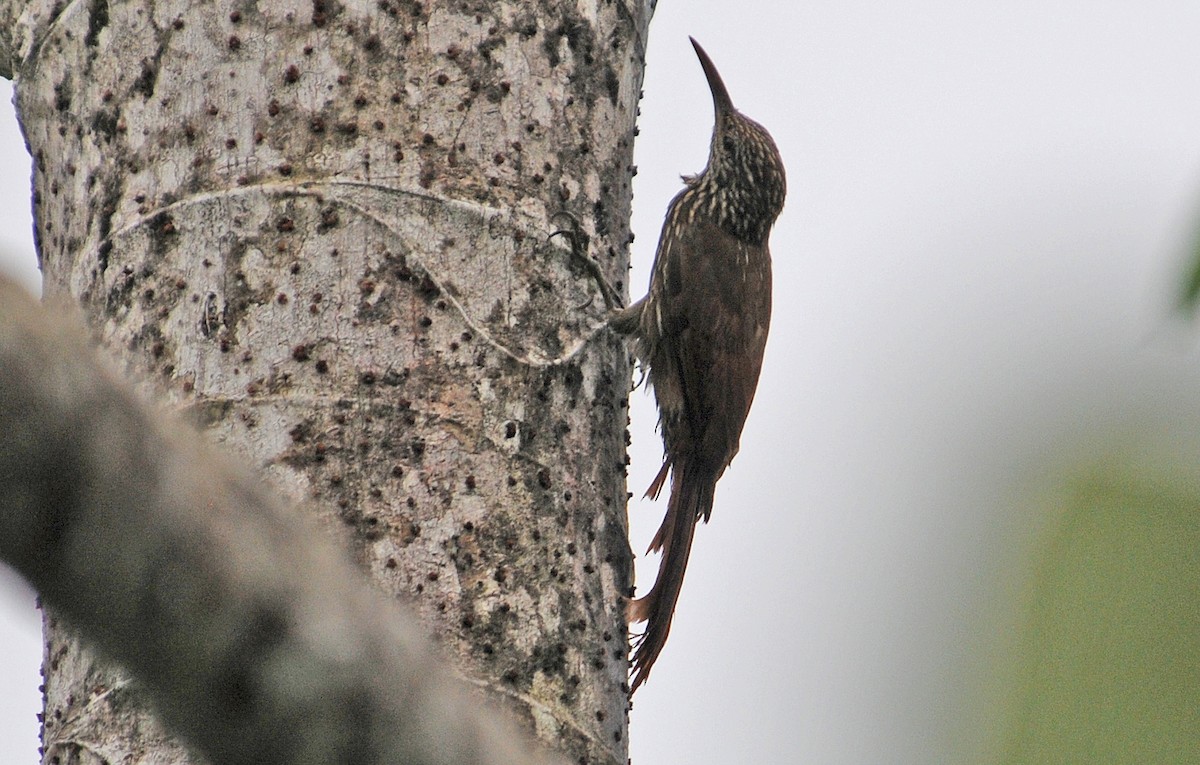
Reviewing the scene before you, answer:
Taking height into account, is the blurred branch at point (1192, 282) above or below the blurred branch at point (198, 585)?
above

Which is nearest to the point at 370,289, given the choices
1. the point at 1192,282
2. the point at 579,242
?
the point at 579,242

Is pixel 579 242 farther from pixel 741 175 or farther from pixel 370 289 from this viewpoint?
pixel 741 175

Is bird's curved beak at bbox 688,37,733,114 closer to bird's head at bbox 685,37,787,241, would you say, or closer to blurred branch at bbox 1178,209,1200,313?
bird's head at bbox 685,37,787,241

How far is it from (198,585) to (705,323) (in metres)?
3.56

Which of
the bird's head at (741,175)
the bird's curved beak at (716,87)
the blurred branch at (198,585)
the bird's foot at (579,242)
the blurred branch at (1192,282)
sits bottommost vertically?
the blurred branch at (198,585)

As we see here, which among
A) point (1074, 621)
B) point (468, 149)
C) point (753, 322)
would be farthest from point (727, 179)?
point (1074, 621)

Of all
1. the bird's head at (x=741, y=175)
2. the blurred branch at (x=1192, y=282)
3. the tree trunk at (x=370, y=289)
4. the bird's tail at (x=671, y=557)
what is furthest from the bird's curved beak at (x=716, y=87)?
the blurred branch at (x=1192, y=282)

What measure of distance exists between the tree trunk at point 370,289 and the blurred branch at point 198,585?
141 centimetres

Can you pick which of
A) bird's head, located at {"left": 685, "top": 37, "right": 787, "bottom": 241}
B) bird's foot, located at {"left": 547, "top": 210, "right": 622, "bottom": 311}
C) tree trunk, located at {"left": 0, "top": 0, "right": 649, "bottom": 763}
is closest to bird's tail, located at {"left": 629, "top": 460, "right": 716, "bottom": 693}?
tree trunk, located at {"left": 0, "top": 0, "right": 649, "bottom": 763}

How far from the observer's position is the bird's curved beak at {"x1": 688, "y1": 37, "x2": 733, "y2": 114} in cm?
502

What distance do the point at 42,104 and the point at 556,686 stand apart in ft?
4.57

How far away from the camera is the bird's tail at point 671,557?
3.15 metres

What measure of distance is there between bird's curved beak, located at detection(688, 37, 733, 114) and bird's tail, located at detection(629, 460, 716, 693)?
1.62 meters

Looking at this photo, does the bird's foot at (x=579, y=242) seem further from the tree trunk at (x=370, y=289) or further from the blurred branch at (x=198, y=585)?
the blurred branch at (x=198, y=585)
